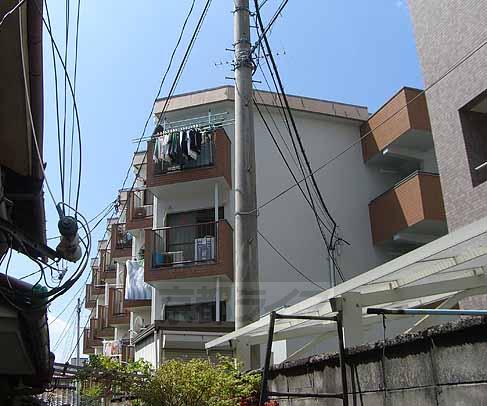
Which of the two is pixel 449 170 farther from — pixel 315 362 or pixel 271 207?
pixel 271 207

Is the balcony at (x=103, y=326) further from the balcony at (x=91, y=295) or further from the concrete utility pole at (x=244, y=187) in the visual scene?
the concrete utility pole at (x=244, y=187)

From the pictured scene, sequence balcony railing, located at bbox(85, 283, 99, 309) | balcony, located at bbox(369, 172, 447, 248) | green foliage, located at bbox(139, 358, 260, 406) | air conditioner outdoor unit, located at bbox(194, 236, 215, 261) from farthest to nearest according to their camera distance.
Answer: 1. balcony railing, located at bbox(85, 283, 99, 309)
2. air conditioner outdoor unit, located at bbox(194, 236, 215, 261)
3. balcony, located at bbox(369, 172, 447, 248)
4. green foliage, located at bbox(139, 358, 260, 406)

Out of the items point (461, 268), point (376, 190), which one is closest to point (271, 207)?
point (376, 190)

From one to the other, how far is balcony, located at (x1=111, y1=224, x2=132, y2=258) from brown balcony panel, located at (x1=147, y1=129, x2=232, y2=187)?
12312 millimetres

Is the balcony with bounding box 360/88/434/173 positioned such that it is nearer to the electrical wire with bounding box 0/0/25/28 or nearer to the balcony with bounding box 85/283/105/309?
the electrical wire with bounding box 0/0/25/28

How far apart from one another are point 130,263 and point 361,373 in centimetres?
1761

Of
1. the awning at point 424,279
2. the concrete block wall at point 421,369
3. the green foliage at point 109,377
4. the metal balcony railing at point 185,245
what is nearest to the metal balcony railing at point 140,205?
the metal balcony railing at point 185,245

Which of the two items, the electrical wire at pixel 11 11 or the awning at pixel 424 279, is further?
the awning at pixel 424 279

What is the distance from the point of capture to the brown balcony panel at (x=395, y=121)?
54.7 feet

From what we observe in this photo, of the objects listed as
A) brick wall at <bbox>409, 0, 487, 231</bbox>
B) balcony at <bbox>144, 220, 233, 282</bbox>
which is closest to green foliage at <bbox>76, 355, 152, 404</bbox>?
brick wall at <bbox>409, 0, 487, 231</bbox>

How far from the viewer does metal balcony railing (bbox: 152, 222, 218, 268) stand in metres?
16.6

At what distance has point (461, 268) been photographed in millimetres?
5660

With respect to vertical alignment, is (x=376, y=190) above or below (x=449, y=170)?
above

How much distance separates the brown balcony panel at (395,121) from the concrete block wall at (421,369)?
38.7 ft
